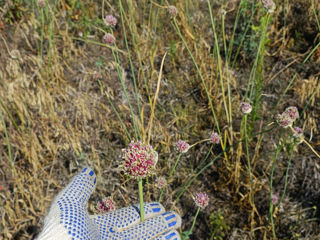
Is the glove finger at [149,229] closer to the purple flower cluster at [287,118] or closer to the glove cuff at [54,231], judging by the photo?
the glove cuff at [54,231]

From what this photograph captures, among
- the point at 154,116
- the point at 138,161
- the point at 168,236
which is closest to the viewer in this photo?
the point at 138,161

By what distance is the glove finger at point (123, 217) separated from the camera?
4.00 ft

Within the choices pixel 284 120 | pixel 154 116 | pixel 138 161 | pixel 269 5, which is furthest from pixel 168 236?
pixel 269 5

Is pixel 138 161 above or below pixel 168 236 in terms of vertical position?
above

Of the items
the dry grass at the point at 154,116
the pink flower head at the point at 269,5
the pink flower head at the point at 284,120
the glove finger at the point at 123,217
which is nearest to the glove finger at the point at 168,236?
the glove finger at the point at 123,217

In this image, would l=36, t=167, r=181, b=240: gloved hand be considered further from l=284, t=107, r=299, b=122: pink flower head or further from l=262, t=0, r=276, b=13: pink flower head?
l=262, t=0, r=276, b=13: pink flower head

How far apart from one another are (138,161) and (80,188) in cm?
24

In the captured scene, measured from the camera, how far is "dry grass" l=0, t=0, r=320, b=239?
168cm

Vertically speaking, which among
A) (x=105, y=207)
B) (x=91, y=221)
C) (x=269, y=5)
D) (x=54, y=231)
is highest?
(x=269, y=5)

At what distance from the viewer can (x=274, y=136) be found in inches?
74.4

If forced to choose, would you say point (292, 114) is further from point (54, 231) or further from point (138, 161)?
point (54, 231)

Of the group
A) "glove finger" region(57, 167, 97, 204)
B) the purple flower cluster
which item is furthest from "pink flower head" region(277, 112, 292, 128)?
"glove finger" region(57, 167, 97, 204)

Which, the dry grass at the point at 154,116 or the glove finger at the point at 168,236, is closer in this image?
the glove finger at the point at 168,236

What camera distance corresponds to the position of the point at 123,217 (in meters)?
1.25
